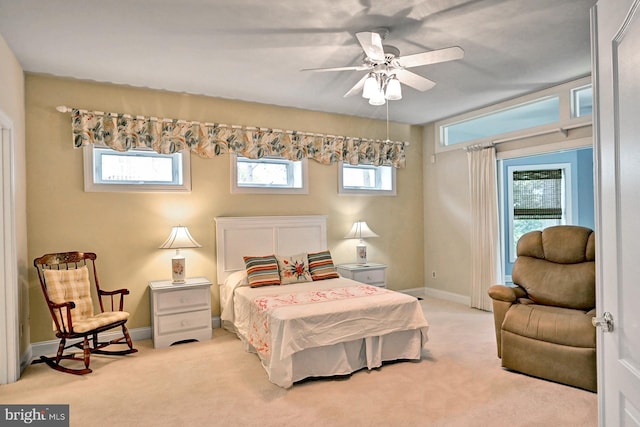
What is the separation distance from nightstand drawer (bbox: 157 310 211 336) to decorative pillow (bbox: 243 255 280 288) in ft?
1.96

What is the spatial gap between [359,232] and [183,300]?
8.08ft

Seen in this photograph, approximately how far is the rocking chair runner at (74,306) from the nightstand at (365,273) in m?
2.59

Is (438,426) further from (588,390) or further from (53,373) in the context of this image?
(53,373)

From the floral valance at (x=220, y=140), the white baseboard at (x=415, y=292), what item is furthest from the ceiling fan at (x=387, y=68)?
the white baseboard at (x=415, y=292)

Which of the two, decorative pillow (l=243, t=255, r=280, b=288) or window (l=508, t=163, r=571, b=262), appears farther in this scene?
window (l=508, t=163, r=571, b=262)

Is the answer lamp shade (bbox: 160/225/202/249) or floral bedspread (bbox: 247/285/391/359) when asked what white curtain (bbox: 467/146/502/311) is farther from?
lamp shade (bbox: 160/225/202/249)

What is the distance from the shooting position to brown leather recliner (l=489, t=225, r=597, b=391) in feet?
9.25

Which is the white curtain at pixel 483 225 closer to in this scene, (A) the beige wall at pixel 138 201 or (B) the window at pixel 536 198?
(B) the window at pixel 536 198

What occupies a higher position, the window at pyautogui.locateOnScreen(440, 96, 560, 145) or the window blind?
the window at pyautogui.locateOnScreen(440, 96, 560, 145)

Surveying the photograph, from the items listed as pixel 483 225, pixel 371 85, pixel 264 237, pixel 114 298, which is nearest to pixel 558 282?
pixel 483 225

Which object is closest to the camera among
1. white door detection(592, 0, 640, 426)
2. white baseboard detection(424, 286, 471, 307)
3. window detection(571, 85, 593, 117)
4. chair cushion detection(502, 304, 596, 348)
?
white door detection(592, 0, 640, 426)

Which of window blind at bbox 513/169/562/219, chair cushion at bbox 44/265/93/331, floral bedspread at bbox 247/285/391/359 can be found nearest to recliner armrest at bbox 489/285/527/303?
floral bedspread at bbox 247/285/391/359

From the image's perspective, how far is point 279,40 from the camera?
308 centimetres

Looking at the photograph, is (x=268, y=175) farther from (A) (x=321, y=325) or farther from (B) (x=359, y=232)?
(A) (x=321, y=325)
